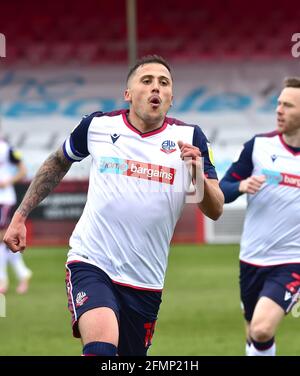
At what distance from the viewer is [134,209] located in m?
6.12

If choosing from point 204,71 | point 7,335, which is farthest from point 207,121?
point 7,335

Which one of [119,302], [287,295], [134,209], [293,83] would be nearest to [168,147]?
[134,209]

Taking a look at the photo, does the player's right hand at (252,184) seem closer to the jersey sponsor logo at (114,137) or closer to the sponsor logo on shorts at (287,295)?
the sponsor logo on shorts at (287,295)

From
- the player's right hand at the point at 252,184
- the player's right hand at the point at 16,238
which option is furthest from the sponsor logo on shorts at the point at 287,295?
the player's right hand at the point at 16,238

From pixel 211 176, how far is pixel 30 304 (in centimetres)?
747

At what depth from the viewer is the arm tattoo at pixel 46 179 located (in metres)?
6.36

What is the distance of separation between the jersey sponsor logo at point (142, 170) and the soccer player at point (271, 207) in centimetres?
161

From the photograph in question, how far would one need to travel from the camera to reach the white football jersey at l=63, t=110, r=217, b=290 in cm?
611

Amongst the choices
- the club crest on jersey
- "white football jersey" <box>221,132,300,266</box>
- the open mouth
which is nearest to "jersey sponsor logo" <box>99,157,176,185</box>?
the club crest on jersey

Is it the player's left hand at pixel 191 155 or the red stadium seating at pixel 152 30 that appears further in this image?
the red stadium seating at pixel 152 30

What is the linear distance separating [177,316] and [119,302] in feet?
20.2

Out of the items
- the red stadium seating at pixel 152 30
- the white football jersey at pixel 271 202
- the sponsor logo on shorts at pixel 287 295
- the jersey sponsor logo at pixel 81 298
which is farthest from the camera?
the red stadium seating at pixel 152 30

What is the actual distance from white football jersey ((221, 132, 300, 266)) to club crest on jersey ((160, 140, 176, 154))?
1.76 m

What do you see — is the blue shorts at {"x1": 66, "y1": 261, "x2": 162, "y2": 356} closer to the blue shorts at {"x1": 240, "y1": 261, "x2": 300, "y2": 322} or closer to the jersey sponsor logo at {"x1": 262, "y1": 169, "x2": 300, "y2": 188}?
the blue shorts at {"x1": 240, "y1": 261, "x2": 300, "y2": 322}
